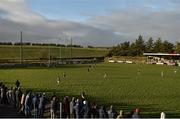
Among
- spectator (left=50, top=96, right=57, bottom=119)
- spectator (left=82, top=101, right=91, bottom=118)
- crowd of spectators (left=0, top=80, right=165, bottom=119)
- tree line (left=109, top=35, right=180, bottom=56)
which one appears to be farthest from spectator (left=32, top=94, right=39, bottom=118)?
Result: tree line (left=109, top=35, right=180, bottom=56)

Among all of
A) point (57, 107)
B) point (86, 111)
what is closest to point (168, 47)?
point (57, 107)

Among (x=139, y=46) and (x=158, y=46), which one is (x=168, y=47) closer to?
(x=158, y=46)

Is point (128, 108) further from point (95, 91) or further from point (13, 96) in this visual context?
point (95, 91)

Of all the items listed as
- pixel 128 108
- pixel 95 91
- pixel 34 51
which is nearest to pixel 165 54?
pixel 34 51

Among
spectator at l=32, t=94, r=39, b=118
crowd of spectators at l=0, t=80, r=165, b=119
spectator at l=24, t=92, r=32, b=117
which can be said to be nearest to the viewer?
crowd of spectators at l=0, t=80, r=165, b=119

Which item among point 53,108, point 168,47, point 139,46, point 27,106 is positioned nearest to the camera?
point 53,108

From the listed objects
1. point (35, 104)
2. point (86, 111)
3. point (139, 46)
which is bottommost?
point (35, 104)

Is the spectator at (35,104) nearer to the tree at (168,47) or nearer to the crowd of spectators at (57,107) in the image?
the crowd of spectators at (57,107)

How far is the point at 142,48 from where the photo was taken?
577ft

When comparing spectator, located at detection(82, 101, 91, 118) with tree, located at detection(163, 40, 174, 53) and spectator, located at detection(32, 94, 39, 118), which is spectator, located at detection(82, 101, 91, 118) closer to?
spectator, located at detection(32, 94, 39, 118)

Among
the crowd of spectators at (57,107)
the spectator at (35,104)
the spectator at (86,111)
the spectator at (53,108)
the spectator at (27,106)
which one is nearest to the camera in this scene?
the crowd of spectators at (57,107)

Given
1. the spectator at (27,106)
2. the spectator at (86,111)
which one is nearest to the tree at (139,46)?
the spectator at (27,106)

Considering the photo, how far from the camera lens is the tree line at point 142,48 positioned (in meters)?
168

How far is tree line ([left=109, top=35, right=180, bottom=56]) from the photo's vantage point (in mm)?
167688
